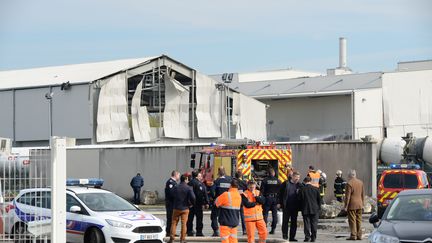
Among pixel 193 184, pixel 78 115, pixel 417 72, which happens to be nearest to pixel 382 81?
pixel 417 72

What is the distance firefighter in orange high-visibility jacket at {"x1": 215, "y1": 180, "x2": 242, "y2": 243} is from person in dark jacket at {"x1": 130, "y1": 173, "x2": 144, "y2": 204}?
22.1 metres

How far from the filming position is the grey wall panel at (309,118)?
65000 mm

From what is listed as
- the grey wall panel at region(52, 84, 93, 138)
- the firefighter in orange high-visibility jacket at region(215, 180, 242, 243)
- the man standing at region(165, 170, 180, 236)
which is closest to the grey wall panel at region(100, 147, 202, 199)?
the grey wall panel at region(52, 84, 93, 138)

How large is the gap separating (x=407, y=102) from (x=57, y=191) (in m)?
53.4

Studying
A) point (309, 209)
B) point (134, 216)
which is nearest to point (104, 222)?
point (134, 216)

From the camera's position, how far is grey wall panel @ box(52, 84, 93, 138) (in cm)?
4406

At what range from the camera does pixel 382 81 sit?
2516 inches

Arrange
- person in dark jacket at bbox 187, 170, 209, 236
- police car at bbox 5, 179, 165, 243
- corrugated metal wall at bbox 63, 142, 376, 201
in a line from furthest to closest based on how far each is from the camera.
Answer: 1. corrugated metal wall at bbox 63, 142, 376, 201
2. person in dark jacket at bbox 187, 170, 209, 236
3. police car at bbox 5, 179, 165, 243

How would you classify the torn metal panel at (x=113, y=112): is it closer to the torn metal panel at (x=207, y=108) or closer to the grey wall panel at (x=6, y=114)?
the torn metal panel at (x=207, y=108)

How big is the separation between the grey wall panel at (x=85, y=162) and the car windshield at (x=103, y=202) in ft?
75.4

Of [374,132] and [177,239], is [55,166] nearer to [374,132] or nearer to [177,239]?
[177,239]

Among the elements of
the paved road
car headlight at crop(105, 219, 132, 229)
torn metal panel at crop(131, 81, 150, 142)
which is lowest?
the paved road

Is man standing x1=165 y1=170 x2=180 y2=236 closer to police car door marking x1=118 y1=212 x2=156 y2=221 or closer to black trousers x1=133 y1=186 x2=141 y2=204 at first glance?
police car door marking x1=118 y1=212 x2=156 y2=221

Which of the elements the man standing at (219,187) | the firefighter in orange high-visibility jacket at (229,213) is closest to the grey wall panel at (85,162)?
the man standing at (219,187)
